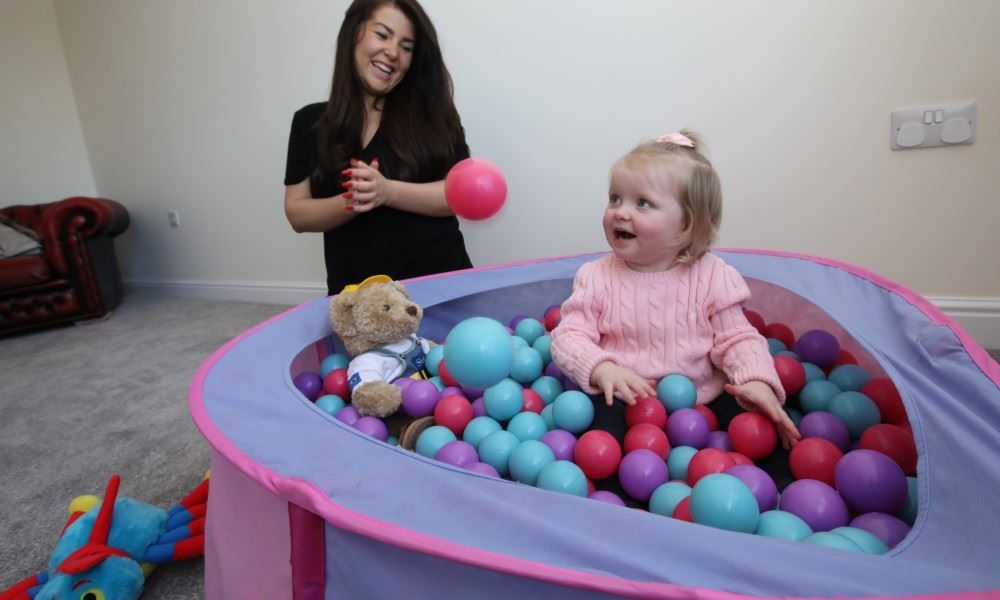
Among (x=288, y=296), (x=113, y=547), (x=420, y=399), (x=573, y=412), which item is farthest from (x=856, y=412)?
(x=288, y=296)

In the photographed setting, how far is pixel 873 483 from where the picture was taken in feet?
2.01

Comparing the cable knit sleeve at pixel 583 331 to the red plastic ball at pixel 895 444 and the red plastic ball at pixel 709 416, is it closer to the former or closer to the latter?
the red plastic ball at pixel 709 416

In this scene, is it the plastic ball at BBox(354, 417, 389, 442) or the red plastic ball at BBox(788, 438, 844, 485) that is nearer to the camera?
the red plastic ball at BBox(788, 438, 844, 485)

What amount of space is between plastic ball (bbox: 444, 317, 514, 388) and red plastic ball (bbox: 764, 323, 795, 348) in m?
0.57

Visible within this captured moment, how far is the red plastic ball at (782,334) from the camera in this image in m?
1.08

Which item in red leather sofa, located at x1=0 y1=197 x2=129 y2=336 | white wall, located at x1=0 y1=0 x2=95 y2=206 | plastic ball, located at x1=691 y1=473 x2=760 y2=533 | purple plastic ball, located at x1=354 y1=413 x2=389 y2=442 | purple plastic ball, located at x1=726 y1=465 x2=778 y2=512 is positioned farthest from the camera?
white wall, located at x1=0 y1=0 x2=95 y2=206

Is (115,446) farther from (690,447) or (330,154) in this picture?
(690,447)

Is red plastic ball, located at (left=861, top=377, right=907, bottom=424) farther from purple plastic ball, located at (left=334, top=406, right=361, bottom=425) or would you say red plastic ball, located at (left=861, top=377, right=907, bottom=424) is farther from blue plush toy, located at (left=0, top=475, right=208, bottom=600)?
blue plush toy, located at (left=0, top=475, right=208, bottom=600)

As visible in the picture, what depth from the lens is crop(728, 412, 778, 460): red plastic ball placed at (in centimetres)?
75

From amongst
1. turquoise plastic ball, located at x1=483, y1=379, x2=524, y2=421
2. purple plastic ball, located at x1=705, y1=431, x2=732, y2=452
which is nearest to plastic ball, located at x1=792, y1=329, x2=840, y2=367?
purple plastic ball, located at x1=705, y1=431, x2=732, y2=452

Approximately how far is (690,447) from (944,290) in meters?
1.01

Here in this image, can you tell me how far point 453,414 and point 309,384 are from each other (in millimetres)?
275

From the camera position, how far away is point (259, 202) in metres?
2.36

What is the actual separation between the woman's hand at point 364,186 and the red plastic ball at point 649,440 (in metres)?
0.68
